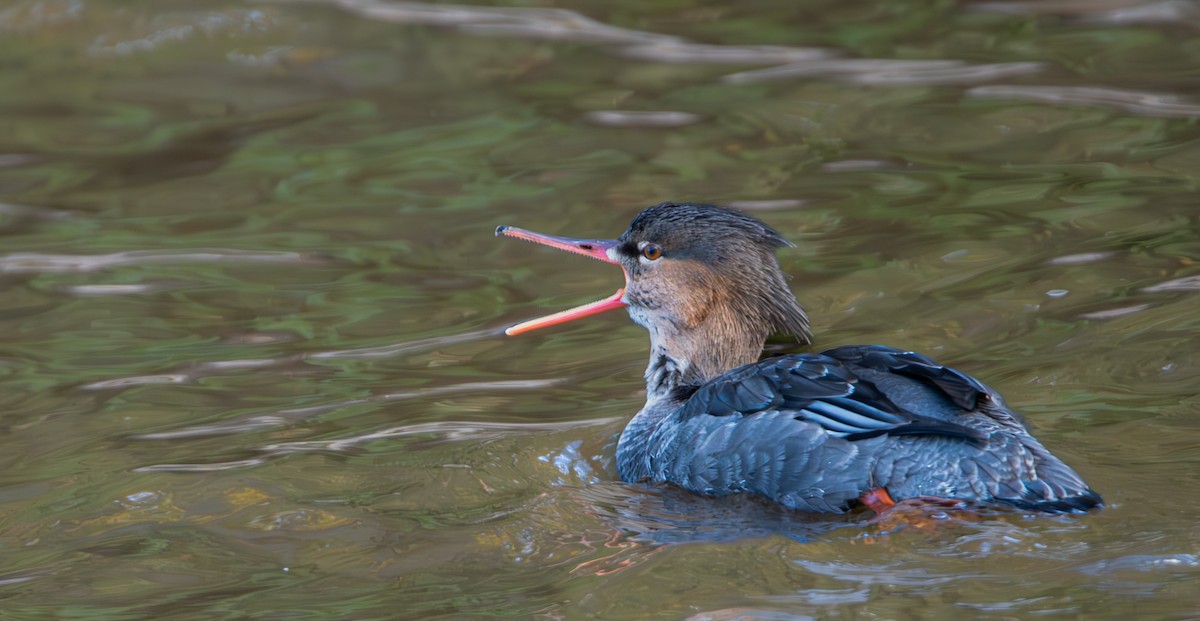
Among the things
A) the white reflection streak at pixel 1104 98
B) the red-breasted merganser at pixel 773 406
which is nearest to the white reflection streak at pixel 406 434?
the red-breasted merganser at pixel 773 406

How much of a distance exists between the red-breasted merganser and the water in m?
0.16

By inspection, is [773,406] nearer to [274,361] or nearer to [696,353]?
[696,353]

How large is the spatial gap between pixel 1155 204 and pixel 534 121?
4.27m

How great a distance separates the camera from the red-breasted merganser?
5512 millimetres

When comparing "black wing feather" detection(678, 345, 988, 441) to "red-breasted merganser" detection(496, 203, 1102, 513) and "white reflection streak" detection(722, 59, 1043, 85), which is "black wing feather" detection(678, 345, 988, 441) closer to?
"red-breasted merganser" detection(496, 203, 1102, 513)

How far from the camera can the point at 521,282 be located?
877 cm

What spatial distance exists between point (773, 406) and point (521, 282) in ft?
9.80

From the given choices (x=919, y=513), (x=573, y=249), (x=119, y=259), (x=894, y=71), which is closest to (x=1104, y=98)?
(x=894, y=71)

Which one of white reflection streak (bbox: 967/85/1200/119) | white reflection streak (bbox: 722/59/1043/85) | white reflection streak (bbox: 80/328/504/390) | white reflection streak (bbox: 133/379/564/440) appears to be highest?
white reflection streak (bbox: 722/59/1043/85)

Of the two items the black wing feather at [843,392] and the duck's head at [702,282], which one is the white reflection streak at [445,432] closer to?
the duck's head at [702,282]

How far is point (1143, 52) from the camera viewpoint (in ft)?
36.2

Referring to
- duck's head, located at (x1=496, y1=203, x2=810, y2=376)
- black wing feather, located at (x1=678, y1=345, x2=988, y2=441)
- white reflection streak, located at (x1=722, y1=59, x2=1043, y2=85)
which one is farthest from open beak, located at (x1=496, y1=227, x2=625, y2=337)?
white reflection streak, located at (x1=722, y1=59, x2=1043, y2=85)

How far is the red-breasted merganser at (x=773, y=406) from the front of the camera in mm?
5512

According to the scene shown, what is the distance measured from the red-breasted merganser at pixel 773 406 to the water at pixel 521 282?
0.16 m
